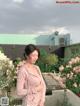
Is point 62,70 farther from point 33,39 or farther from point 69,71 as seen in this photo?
point 33,39

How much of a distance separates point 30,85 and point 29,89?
0.17 feet

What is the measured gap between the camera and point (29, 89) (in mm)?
5328

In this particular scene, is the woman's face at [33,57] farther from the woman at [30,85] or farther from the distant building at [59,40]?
the distant building at [59,40]

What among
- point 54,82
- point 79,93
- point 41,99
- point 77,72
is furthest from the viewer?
point 54,82

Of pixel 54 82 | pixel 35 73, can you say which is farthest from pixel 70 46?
pixel 35 73

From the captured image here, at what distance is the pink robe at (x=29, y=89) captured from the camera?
17.4 feet

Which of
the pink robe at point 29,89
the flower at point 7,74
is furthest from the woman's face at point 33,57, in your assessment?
the flower at point 7,74

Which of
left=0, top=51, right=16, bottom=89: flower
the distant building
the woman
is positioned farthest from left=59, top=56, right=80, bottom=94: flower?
the distant building

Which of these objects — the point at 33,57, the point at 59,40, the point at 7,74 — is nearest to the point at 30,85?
the point at 33,57

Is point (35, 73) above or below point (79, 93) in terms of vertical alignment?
above

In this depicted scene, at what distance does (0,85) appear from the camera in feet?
29.0

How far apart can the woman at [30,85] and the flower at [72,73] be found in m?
3.37

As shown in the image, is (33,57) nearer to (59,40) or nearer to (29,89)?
(29,89)

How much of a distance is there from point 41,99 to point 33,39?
67011 mm
